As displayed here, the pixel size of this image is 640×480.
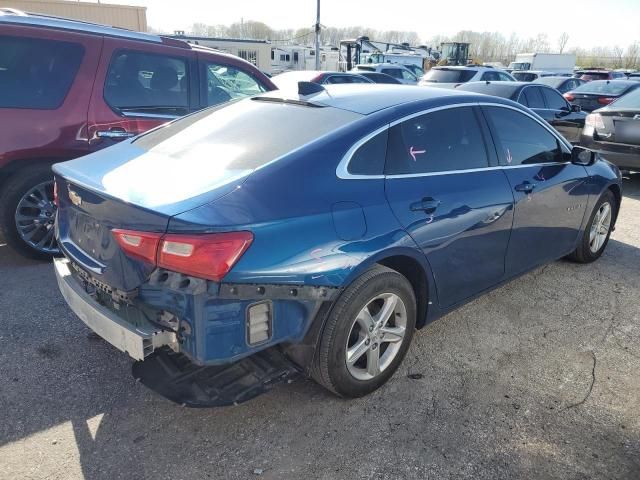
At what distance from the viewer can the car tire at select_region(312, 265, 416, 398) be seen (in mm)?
2547

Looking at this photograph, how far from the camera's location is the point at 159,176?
2533 millimetres

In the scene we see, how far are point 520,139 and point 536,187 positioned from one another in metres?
0.37

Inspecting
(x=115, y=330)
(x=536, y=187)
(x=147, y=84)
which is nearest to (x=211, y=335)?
(x=115, y=330)

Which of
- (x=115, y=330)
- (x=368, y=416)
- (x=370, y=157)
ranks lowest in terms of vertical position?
(x=368, y=416)

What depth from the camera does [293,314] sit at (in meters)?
2.38

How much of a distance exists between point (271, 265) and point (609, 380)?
2276mm

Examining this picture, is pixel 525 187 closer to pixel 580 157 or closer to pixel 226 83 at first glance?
pixel 580 157

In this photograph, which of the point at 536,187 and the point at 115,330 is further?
the point at 536,187

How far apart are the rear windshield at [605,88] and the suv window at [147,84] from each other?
11.6 m

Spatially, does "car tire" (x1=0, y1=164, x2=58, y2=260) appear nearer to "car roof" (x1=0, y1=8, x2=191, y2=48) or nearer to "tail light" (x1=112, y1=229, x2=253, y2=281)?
"car roof" (x1=0, y1=8, x2=191, y2=48)

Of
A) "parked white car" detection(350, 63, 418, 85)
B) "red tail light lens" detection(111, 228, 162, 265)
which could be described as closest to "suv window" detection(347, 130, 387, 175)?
"red tail light lens" detection(111, 228, 162, 265)

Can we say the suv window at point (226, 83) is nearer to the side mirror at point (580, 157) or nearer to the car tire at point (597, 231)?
the side mirror at point (580, 157)

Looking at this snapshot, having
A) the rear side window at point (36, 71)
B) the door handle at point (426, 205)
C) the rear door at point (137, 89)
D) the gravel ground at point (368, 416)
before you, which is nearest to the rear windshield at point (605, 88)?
the gravel ground at point (368, 416)

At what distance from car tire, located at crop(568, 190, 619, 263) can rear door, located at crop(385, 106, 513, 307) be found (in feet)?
5.25
